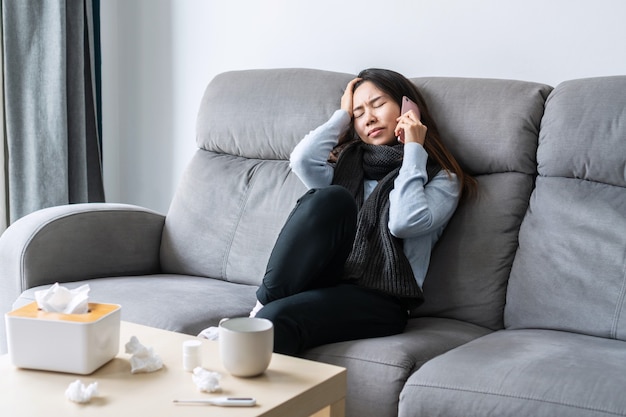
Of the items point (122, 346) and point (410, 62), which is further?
point (410, 62)

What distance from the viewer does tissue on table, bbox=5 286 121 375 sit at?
4.37 feet


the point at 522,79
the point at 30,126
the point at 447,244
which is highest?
the point at 522,79

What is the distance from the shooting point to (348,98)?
2.38 meters

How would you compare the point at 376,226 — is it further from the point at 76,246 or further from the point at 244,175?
the point at 76,246

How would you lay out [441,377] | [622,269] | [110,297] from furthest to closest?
[110,297], [622,269], [441,377]

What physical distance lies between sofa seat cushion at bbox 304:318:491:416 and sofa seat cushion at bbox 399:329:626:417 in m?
0.06

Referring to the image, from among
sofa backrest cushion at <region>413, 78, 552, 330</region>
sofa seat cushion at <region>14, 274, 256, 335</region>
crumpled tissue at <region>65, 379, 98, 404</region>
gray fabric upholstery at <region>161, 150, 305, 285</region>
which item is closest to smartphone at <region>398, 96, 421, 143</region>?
sofa backrest cushion at <region>413, 78, 552, 330</region>

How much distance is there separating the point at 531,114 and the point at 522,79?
307 millimetres

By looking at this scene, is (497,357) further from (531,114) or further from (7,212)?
(7,212)

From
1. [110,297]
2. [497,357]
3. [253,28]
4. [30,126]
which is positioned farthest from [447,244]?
[30,126]

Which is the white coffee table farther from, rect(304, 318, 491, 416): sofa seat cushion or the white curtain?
the white curtain

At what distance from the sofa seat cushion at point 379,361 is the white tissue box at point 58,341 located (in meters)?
0.56

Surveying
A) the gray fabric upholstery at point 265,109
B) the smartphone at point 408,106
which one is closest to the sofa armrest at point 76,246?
the gray fabric upholstery at point 265,109

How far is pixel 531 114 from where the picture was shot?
6.98 ft
